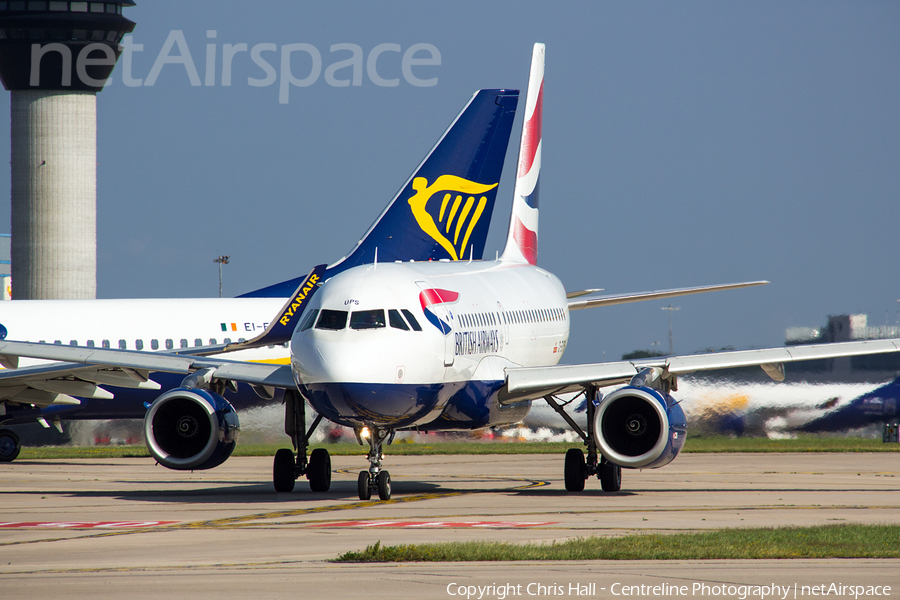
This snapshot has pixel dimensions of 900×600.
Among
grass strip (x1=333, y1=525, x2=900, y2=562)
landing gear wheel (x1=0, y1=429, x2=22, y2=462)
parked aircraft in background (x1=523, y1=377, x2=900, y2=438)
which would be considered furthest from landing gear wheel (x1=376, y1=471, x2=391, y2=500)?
parked aircraft in background (x1=523, y1=377, x2=900, y2=438)

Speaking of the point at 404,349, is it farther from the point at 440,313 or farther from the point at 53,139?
the point at 53,139

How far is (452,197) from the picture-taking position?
3288 centimetres

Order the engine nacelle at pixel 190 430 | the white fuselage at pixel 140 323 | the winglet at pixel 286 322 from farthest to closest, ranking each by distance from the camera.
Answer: the white fuselage at pixel 140 323, the winglet at pixel 286 322, the engine nacelle at pixel 190 430

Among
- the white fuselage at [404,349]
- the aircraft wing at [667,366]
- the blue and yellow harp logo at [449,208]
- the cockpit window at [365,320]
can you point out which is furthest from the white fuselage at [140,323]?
the cockpit window at [365,320]

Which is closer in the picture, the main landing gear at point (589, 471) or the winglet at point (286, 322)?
the main landing gear at point (589, 471)

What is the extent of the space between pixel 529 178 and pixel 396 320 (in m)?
14.1

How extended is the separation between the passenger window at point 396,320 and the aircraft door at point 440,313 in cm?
68

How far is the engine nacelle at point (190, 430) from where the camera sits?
68.4 feet

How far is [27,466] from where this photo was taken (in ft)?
107

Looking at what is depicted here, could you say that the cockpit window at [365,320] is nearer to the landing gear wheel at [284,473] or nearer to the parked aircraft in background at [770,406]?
the landing gear wheel at [284,473]

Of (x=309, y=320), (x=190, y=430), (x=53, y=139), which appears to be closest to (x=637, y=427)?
(x=309, y=320)

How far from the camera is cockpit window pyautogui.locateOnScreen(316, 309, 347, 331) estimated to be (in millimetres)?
19047

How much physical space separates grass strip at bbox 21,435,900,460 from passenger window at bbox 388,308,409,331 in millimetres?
18200

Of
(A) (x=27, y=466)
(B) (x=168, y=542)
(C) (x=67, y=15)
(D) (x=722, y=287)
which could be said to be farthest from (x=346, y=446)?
(C) (x=67, y=15)
